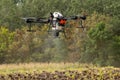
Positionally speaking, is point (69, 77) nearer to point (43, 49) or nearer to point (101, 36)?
point (101, 36)

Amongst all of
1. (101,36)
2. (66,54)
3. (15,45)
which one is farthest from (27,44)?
(101,36)

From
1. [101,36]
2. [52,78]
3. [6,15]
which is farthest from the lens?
[6,15]

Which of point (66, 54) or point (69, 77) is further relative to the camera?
point (66, 54)

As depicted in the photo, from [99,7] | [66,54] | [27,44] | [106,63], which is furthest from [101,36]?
[99,7]

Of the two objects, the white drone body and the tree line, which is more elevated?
the white drone body

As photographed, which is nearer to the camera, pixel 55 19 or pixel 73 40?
pixel 55 19

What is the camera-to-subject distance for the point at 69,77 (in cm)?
960

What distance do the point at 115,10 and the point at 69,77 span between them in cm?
2471

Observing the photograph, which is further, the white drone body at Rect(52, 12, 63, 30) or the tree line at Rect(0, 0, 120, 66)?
the tree line at Rect(0, 0, 120, 66)

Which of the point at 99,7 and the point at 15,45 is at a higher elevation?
the point at 99,7

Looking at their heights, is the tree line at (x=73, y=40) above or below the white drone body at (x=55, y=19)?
below

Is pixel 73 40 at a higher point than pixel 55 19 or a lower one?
lower

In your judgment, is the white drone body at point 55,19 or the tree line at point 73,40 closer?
the white drone body at point 55,19

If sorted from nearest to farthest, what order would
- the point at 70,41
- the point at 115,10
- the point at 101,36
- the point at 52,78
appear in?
the point at 52,78, the point at 101,36, the point at 70,41, the point at 115,10
